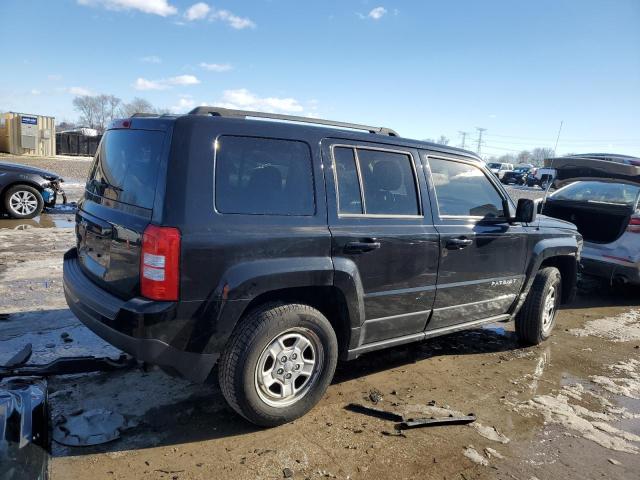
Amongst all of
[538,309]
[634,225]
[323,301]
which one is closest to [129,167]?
[323,301]

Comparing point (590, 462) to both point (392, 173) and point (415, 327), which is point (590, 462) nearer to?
point (415, 327)

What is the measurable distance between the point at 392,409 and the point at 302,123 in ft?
7.19

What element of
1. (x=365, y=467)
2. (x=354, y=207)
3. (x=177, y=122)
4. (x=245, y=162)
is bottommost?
(x=365, y=467)

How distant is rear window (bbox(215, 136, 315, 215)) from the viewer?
2.93 m

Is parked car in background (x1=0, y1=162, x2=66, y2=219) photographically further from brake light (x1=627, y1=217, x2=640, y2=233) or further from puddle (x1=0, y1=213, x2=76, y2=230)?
brake light (x1=627, y1=217, x2=640, y2=233)

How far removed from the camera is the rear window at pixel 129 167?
2.89 meters

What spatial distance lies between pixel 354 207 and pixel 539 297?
263cm

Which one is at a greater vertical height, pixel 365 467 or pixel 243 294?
pixel 243 294

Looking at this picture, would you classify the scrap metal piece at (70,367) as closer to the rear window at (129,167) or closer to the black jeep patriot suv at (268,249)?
the black jeep patriot suv at (268,249)

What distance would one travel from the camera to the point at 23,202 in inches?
386

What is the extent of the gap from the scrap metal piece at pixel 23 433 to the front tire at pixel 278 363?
1.10 m

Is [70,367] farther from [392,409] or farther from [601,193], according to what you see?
[601,193]

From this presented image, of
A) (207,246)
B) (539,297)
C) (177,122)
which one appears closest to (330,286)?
(207,246)

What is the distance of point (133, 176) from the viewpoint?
305cm
